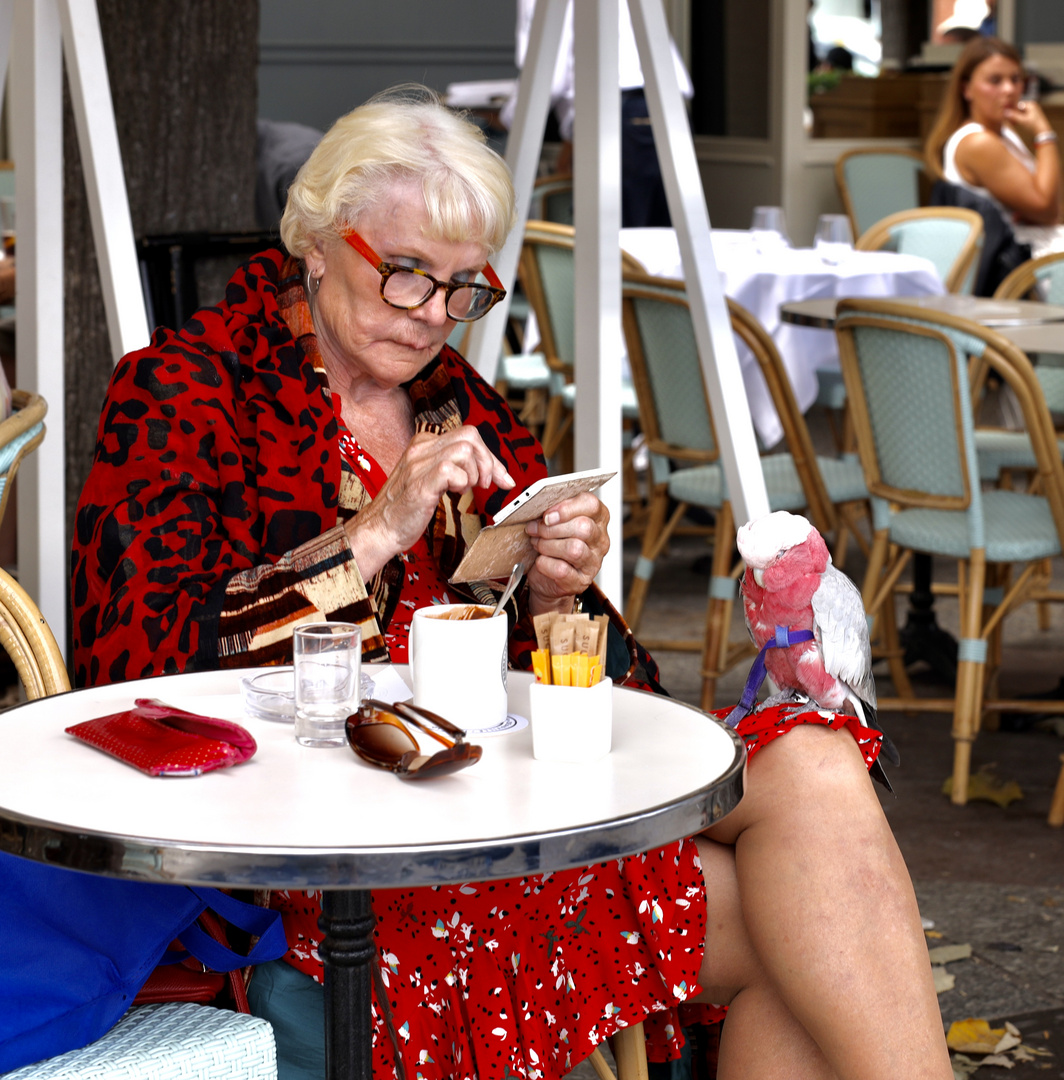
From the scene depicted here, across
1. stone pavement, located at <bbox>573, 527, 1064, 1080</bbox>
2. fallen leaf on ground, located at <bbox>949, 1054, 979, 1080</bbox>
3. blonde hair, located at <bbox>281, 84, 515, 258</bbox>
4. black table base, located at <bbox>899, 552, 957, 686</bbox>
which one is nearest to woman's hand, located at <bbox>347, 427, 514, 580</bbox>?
blonde hair, located at <bbox>281, 84, 515, 258</bbox>

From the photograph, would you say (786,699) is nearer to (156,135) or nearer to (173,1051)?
(173,1051)

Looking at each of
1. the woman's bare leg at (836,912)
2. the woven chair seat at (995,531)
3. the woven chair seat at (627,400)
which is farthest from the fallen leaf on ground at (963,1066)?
the woven chair seat at (627,400)

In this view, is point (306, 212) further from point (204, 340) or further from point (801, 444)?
point (801, 444)

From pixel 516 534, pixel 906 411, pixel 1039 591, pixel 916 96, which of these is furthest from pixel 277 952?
pixel 916 96

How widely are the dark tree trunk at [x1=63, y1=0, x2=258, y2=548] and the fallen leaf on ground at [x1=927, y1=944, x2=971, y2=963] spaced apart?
2.07m

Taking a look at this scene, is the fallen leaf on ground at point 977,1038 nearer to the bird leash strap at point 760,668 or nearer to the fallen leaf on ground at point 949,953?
the fallen leaf on ground at point 949,953

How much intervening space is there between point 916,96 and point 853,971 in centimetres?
872

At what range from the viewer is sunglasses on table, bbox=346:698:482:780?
49.4 inches

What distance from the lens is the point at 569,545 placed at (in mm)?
1712

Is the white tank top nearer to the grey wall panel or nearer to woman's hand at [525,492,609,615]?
the grey wall panel

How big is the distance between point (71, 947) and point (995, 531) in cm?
264

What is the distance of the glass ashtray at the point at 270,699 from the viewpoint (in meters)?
1.44

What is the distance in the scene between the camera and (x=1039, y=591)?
460 centimetres

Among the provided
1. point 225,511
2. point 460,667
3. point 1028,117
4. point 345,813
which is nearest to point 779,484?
point 225,511
